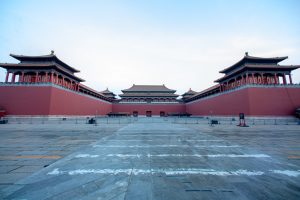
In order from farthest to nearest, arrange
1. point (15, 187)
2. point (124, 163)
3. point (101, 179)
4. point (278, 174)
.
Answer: point (124, 163), point (278, 174), point (101, 179), point (15, 187)

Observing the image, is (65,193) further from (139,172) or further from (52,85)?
(52,85)

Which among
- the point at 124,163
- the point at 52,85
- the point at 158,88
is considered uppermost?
the point at 158,88

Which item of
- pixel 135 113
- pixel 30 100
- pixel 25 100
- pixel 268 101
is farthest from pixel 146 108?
pixel 268 101

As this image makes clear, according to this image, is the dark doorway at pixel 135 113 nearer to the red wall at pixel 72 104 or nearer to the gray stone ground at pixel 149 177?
the red wall at pixel 72 104

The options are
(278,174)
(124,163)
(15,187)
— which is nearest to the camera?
(15,187)

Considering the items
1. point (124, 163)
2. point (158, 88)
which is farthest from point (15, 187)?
point (158, 88)

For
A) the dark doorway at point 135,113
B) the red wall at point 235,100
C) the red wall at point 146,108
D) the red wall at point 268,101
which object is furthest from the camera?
the red wall at point 146,108

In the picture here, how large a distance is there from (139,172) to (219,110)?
27.1m

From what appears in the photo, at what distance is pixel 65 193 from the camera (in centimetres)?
205

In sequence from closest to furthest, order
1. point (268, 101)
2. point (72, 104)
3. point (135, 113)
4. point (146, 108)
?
point (268, 101), point (72, 104), point (135, 113), point (146, 108)

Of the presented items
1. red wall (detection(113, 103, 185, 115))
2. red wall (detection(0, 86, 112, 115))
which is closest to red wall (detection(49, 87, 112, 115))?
red wall (detection(0, 86, 112, 115))

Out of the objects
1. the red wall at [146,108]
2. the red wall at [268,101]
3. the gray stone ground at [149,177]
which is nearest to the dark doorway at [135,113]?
the red wall at [146,108]

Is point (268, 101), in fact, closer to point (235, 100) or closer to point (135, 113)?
point (235, 100)

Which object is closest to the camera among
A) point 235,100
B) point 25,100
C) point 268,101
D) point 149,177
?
point 149,177
